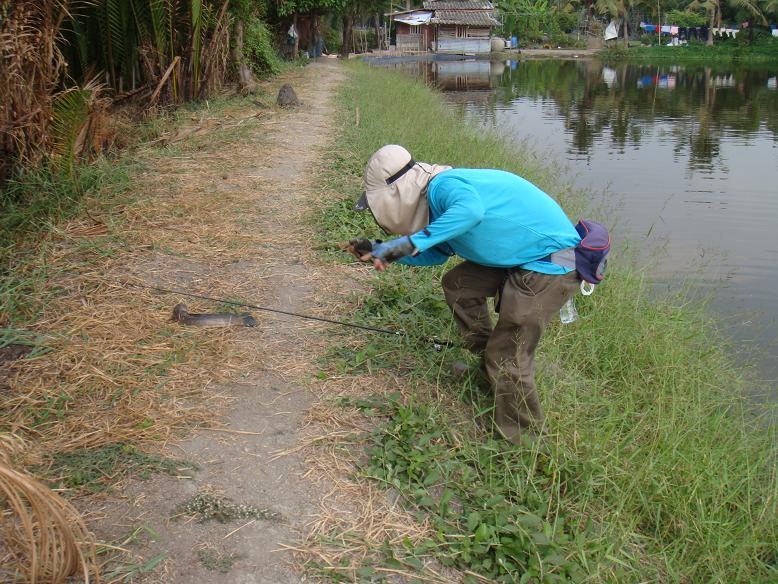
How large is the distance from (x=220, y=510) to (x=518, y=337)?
5.02 ft

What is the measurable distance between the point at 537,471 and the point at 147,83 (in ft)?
28.5

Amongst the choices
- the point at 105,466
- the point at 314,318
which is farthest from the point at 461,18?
the point at 105,466

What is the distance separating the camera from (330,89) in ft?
59.0

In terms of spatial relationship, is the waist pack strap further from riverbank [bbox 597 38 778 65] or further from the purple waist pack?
riverbank [bbox 597 38 778 65]

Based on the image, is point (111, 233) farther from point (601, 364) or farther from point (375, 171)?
point (601, 364)

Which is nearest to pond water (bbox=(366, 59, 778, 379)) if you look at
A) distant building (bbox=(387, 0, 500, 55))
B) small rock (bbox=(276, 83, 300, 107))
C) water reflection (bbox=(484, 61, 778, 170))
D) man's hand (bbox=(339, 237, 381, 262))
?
water reflection (bbox=(484, 61, 778, 170))

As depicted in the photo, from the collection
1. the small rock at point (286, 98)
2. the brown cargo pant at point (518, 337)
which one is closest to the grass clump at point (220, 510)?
the brown cargo pant at point (518, 337)

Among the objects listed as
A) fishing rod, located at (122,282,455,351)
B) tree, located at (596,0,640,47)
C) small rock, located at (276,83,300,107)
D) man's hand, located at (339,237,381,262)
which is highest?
tree, located at (596,0,640,47)

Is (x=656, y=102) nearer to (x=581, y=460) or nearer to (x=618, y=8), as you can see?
(x=581, y=460)

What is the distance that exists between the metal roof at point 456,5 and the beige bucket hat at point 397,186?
175 feet

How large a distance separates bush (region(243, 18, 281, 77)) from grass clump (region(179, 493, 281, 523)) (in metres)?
15.0

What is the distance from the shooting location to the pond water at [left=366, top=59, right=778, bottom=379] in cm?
784

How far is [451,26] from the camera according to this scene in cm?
5259

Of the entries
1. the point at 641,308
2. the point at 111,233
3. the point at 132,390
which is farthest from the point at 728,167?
the point at 132,390
